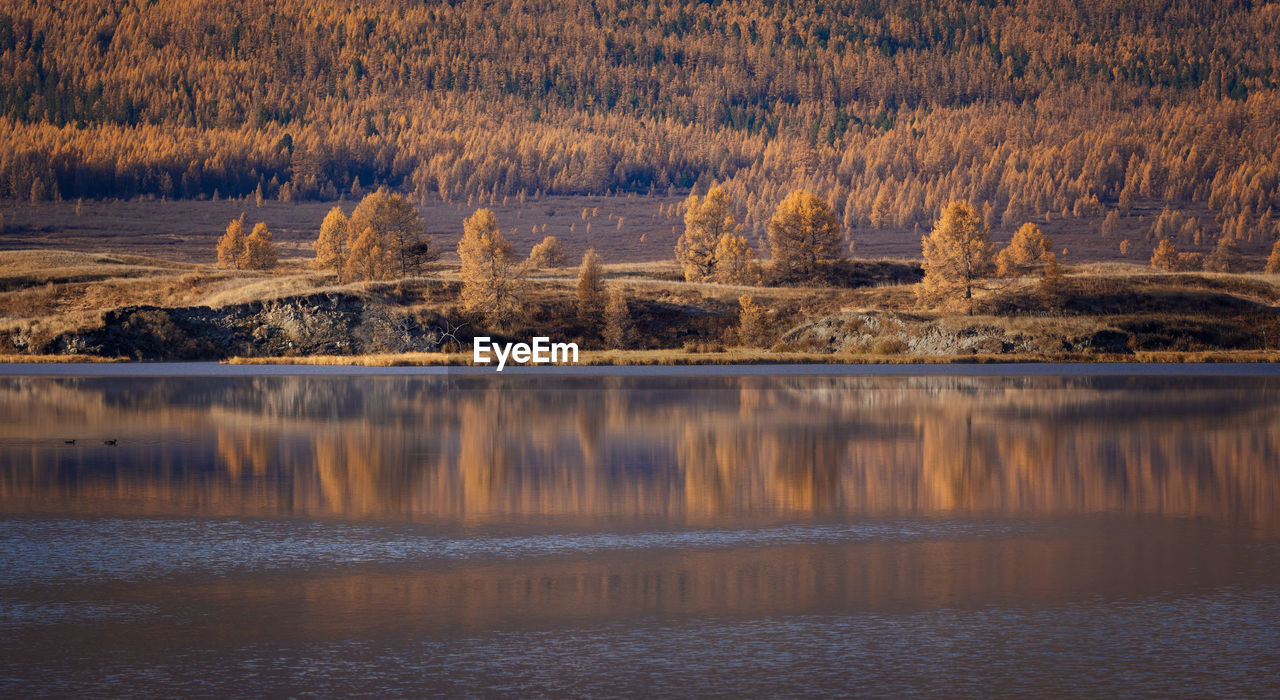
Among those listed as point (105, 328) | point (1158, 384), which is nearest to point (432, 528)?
point (1158, 384)

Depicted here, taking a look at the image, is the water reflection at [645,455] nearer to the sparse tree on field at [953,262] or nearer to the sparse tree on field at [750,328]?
the sparse tree on field at [750,328]

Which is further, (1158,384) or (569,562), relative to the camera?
(1158,384)

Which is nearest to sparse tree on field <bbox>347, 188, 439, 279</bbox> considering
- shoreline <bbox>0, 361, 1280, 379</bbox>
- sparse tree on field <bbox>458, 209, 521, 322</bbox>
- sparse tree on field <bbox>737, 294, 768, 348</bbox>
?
sparse tree on field <bbox>458, 209, 521, 322</bbox>

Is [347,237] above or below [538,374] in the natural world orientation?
above

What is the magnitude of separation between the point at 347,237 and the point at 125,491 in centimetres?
11331

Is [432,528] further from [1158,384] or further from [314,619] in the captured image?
[1158,384]

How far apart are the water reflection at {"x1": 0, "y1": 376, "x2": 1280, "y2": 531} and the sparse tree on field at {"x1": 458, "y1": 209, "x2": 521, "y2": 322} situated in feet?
151

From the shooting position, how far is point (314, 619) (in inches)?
524

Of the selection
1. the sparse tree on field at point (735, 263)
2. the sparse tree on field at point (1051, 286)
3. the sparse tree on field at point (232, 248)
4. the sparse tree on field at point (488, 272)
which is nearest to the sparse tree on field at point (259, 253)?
the sparse tree on field at point (232, 248)

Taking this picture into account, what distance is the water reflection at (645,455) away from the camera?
21.0 m

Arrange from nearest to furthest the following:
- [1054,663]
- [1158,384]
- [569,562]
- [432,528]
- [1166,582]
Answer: [1054,663]
[1166,582]
[569,562]
[432,528]
[1158,384]

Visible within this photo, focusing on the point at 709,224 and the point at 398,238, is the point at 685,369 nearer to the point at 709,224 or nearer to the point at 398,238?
the point at 398,238

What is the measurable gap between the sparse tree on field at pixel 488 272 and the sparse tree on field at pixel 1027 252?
6514 cm

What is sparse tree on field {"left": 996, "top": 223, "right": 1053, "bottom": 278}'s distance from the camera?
144m
